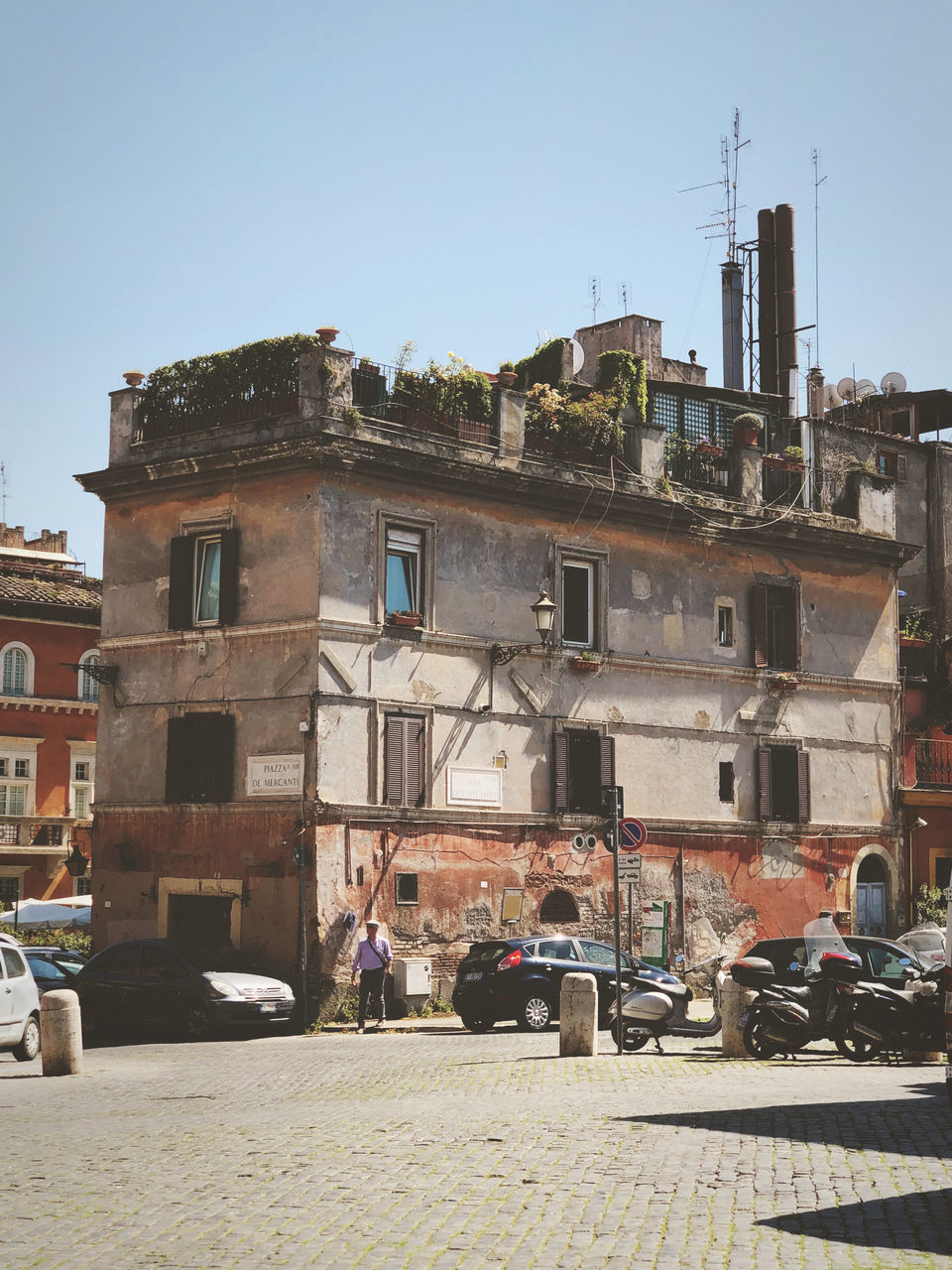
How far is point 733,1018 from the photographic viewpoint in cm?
1989

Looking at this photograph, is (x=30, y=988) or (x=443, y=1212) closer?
(x=443, y=1212)

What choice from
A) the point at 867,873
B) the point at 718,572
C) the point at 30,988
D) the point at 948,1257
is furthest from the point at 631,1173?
the point at 867,873

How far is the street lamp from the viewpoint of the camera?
28703mm

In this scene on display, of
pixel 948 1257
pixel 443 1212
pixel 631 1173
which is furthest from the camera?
pixel 631 1173

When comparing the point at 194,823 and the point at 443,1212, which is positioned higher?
the point at 194,823

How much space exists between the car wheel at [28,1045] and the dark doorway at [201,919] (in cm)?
656

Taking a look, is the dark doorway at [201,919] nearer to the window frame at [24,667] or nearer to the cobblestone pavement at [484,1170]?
the cobblestone pavement at [484,1170]

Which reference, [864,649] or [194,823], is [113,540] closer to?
[194,823]

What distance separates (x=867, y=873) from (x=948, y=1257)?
92.5 feet

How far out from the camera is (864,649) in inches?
1422

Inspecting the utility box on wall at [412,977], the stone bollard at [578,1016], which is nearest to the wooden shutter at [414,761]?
the utility box on wall at [412,977]

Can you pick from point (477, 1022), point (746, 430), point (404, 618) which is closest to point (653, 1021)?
point (477, 1022)

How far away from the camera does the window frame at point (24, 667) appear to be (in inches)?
1946

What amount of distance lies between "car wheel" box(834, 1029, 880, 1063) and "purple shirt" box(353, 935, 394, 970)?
798 centimetres
